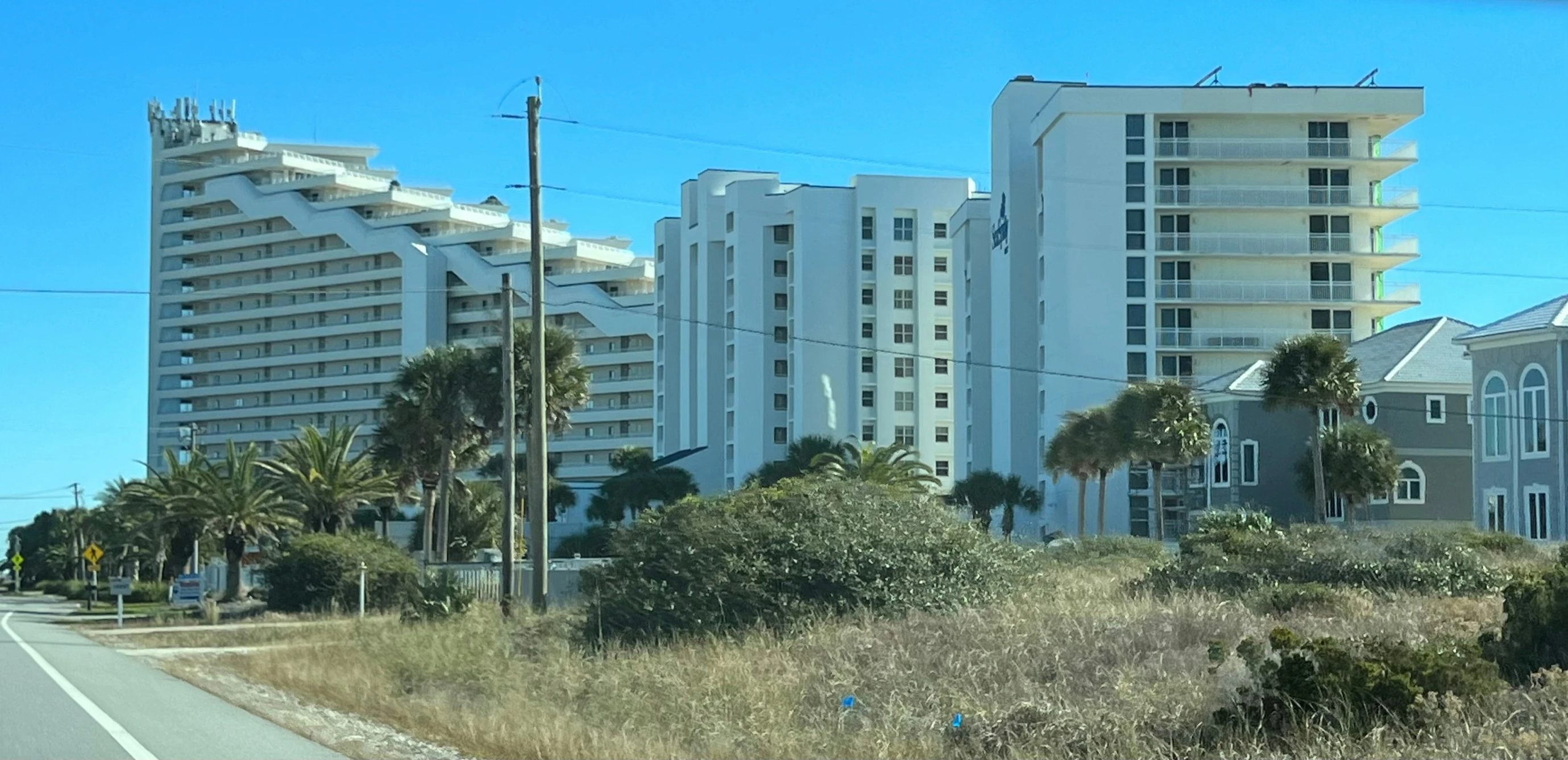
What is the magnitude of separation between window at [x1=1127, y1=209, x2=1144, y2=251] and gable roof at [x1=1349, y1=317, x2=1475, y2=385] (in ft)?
61.8

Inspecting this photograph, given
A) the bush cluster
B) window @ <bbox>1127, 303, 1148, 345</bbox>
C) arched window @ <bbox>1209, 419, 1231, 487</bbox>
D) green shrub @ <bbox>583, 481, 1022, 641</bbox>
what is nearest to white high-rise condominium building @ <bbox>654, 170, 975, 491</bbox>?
window @ <bbox>1127, 303, 1148, 345</bbox>

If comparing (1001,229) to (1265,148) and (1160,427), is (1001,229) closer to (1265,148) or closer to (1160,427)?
(1265,148)

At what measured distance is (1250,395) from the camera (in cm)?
6506

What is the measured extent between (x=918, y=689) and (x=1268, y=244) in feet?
242

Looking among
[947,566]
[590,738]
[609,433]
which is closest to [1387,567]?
[947,566]

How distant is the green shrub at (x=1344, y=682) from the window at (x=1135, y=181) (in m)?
72.8

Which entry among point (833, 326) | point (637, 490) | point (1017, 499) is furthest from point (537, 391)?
point (833, 326)

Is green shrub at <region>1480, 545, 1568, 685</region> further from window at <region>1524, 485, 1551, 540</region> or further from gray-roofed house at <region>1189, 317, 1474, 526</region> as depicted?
gray-roofed house at <region>1189, 317, 1474, 526</region>

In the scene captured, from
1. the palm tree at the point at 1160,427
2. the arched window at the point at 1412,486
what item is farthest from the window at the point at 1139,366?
the arched window at the point at 1412,486

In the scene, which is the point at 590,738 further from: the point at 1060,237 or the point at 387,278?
the point at 387,278

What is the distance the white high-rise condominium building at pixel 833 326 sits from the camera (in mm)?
111938

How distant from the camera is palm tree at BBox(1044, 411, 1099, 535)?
218 feet

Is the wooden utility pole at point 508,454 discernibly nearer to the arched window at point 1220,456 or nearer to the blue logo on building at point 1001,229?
the arched window at point 1220,456

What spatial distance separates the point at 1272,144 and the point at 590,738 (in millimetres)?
77490
